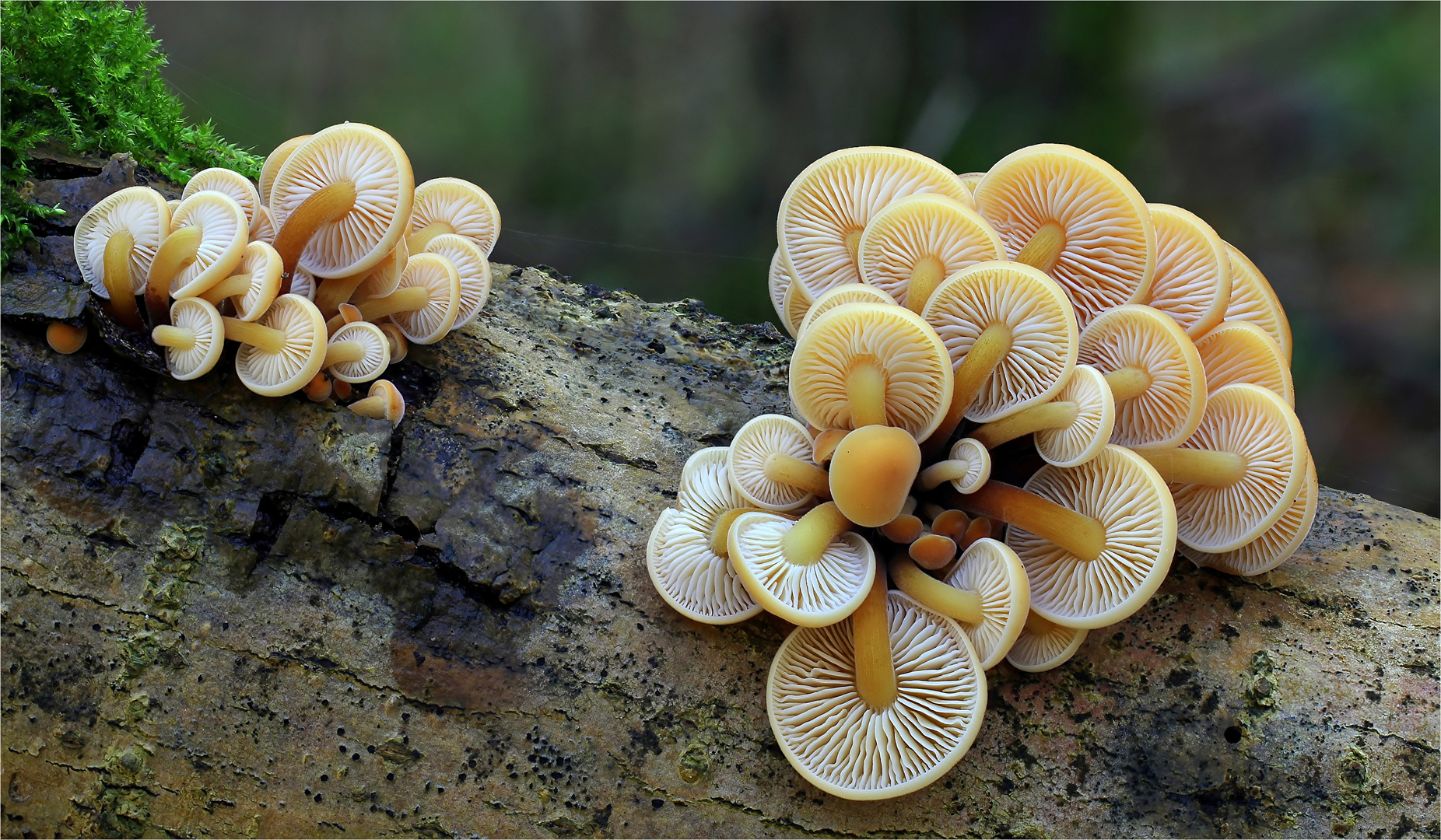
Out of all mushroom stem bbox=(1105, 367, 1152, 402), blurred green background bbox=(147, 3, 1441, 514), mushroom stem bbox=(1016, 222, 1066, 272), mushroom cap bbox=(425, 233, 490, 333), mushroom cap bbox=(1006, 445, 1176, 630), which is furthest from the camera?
blurred green background bbox=(147, 3, 1441, 514)

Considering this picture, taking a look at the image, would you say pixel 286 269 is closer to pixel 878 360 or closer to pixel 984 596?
pixel 878 360

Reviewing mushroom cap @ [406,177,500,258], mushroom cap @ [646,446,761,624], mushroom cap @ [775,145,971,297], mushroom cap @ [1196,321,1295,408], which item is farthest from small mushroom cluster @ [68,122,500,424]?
mushroom cap @ [1196,321,1295,408]

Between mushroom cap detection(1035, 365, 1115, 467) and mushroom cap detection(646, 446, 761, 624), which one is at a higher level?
mushroom cap detection(1035, 365, 1115, 467)

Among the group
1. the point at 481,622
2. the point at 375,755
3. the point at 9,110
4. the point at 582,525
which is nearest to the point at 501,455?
the point at 582,525

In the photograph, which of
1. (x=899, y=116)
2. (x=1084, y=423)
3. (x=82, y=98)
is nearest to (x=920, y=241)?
(x=1084, y=423)

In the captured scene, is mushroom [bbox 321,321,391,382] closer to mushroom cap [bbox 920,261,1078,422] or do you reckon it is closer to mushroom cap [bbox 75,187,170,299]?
mushroom cap [bbox 75,187,170,299]
